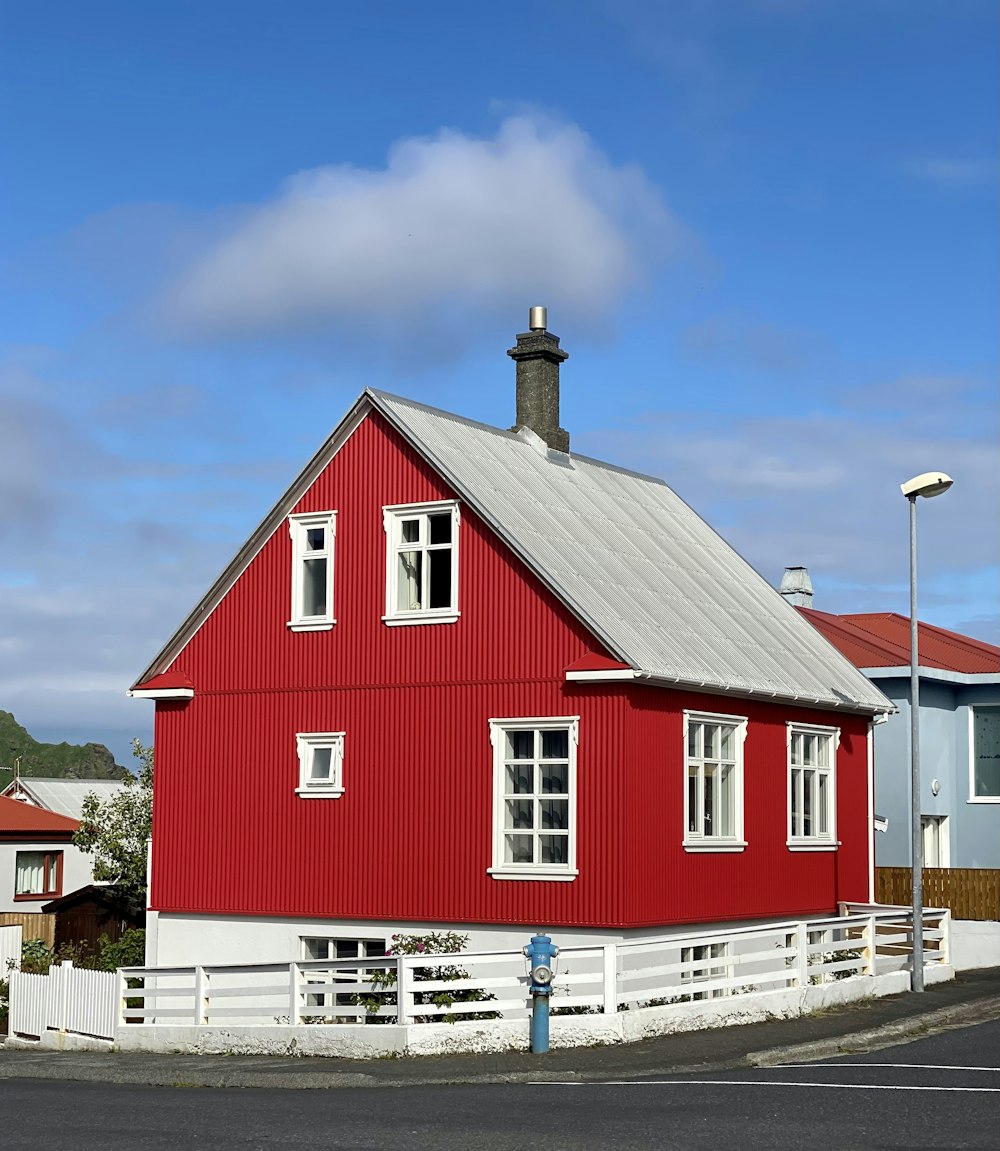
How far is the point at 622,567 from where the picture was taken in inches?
1091

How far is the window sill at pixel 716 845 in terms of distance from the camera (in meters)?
25.4

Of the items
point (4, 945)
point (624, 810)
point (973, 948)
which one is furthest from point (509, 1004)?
point (4, 945)

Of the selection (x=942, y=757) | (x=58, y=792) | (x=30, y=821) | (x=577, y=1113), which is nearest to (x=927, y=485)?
(x=577, y=1113)

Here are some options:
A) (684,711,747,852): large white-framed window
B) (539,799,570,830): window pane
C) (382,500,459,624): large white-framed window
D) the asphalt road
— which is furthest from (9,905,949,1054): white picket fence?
(382,500,459,624): large white-framed window

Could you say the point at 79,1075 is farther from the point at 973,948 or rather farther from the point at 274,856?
the point at 973,948

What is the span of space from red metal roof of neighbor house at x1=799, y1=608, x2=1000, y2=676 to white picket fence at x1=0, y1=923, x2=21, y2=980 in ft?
64.5

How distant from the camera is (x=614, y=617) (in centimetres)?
2512

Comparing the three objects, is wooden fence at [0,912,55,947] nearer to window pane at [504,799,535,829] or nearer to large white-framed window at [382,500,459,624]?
large white-framed window at [382,500,459,624]

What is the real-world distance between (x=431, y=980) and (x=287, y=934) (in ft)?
17.6

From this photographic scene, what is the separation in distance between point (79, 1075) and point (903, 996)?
12.4 m

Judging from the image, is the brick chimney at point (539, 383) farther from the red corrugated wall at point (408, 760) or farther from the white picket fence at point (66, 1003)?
the white picket fence at point (66, 1003)

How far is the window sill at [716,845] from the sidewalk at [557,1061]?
3290mm

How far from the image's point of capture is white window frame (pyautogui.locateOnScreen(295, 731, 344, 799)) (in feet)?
88.0

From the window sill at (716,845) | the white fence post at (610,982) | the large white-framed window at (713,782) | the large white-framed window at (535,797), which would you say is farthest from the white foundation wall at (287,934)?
the white fence post at (610,982)
